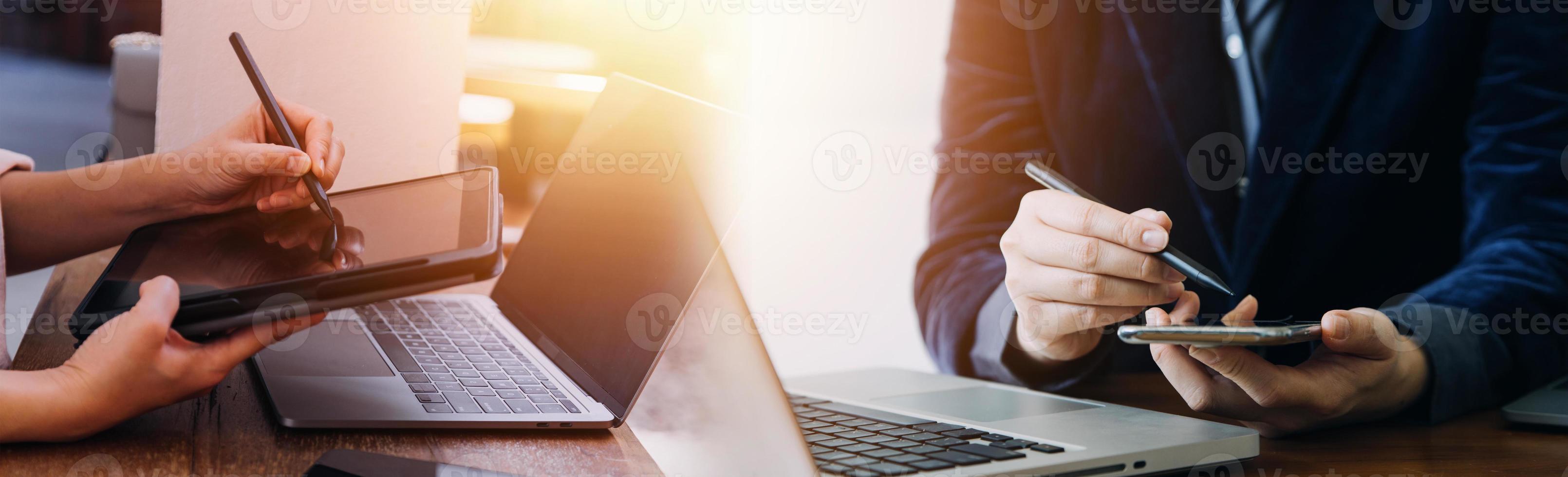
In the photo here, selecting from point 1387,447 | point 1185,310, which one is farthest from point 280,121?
point 1387,447

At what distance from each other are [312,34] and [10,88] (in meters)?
1.96

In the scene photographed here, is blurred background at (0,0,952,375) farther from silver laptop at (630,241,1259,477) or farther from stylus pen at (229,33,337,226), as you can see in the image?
stylus pen at (229,33,337,226)

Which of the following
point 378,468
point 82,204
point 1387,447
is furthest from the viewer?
point 82,204

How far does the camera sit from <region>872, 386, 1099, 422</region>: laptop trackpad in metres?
0.35

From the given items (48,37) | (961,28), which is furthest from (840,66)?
(48,37)

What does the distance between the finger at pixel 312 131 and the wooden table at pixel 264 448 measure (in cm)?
14

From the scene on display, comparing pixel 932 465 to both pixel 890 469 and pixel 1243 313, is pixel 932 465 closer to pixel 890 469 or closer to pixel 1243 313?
pixel 890 469

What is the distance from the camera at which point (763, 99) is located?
38 cm

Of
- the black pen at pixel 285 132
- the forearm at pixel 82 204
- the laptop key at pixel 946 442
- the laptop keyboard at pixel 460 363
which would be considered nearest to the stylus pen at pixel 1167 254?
the laptop key at pixel 946 442

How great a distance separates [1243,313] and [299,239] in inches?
17.1

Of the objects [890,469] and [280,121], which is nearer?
[890,469]

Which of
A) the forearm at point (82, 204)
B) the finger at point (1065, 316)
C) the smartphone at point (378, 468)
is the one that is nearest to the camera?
the smartphone at point (378, 468)

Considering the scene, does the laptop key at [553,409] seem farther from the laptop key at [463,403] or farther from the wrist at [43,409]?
the wrist at [43,409]

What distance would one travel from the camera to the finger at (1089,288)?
1.04 ft
